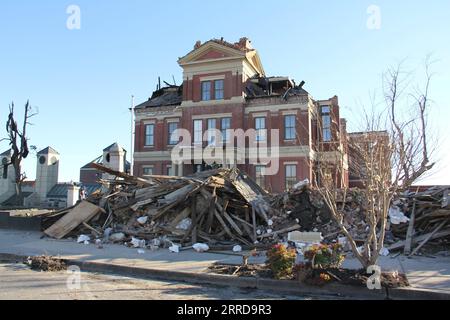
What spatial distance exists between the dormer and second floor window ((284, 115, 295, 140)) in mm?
4154

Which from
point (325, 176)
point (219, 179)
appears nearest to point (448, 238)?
point (325, 176)

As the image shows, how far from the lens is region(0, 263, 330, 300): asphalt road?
660 cm

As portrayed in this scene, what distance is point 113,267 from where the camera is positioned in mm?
9414

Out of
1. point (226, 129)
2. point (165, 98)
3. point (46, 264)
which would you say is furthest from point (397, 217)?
point (165, 98)

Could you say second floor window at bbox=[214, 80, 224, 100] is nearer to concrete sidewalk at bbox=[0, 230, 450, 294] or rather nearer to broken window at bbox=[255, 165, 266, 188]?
broken window at bbox=[255, 165, 266, 188]

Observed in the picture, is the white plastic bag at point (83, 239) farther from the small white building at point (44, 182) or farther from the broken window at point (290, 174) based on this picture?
the broken window at point (290, 174)

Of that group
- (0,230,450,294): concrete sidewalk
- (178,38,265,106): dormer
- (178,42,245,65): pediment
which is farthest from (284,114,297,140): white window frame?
(0,230,450,294): concrete sidewalk

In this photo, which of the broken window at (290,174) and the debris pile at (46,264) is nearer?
the debris pile at (46,264)

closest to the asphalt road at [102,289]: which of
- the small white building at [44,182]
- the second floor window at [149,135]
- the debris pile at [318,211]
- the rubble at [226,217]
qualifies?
the rubble at [226,217]

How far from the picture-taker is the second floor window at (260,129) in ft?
113

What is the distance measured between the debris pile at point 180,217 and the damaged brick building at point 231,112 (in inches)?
706

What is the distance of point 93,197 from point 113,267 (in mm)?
7749

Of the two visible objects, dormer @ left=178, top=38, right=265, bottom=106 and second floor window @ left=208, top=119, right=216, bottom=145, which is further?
second floor window @ left=208, top=119, right=216, bottom=145

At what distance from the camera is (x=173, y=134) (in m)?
38.0
